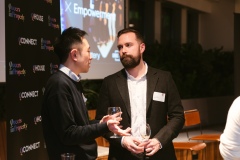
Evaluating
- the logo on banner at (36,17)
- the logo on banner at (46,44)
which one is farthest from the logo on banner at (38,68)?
the logo on banner at (36,17)

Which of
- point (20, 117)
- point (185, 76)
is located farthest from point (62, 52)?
point (185, 76)

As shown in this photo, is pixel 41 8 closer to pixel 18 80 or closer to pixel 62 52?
pixel 18 80

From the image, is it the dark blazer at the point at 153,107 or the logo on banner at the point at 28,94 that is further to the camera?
the logo on banner at the point at 28,94

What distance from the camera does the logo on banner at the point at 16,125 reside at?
9.99 feet

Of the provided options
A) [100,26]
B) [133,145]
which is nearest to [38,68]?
[133,145]

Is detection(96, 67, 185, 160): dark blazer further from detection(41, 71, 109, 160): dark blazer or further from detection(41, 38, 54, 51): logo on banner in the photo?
detection(41, 38, 54, 51): logo on banner

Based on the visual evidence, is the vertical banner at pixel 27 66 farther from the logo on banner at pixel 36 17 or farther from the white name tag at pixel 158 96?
the white name tag at pixel 158 96

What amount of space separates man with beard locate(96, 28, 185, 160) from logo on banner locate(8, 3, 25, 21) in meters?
0.74

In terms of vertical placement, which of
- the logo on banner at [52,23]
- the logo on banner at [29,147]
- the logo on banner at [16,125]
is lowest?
the logo on banner at [29,147]

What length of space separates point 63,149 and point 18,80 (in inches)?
40.7

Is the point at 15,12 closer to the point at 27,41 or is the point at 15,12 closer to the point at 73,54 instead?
the point at 27,41

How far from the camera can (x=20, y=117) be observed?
3189mm

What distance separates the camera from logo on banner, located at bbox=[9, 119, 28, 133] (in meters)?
3.05

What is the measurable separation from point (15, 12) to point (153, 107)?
1153mm
